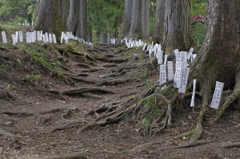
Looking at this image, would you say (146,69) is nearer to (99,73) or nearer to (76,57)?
(99,73)

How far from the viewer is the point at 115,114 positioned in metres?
6.07

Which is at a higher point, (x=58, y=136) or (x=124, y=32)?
(x=124, y=32)

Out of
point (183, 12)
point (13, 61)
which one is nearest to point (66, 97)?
point (13, 61)

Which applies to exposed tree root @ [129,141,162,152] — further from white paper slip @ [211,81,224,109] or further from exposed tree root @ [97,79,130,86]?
exposed tree root @ [97,79,130,86]

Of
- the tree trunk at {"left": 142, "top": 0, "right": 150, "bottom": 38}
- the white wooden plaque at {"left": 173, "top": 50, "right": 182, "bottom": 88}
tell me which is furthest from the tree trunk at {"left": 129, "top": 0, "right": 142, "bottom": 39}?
the white wooden plaque at {"left": 173, "top": 50, "right": 182, "bottom": 88}

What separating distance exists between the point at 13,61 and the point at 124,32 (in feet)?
50.7

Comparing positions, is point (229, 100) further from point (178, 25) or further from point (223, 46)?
point (178, 25)

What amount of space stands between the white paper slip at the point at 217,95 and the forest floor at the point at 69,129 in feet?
0.85

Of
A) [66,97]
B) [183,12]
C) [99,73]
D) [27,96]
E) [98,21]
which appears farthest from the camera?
[98,21]

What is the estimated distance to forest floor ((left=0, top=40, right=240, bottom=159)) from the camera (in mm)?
4207

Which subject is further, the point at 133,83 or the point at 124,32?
the point at 124,32

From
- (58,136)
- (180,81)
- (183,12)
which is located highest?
(183,12)

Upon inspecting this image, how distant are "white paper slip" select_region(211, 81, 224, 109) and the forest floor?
26 cm

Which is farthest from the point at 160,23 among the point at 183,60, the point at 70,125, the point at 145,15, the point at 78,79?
the point at 70,125
